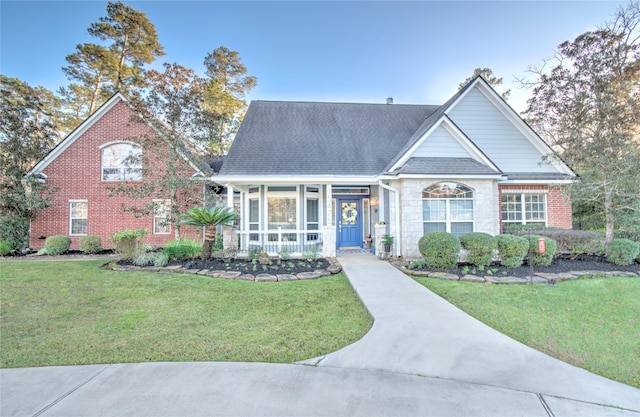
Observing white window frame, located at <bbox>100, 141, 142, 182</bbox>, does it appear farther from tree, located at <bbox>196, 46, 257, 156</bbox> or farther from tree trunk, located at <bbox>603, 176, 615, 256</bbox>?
tree trunk, located at <bbox>603, 176, 615, 256</bbox>

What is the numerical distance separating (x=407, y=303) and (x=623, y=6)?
12.1 metres

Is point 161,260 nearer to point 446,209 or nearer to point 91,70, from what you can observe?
point 446,209

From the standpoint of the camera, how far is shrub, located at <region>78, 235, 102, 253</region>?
12.1 metres

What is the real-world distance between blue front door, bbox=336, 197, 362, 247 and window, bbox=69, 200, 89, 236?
12.1m

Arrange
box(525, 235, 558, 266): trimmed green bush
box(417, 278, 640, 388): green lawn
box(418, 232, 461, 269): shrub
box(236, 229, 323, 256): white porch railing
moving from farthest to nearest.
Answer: box(236, 229, 323, 256): white porch railing < box(525, 235, 558, 266): trimmed green bush < box(418, 232, 461, 269): shrub < box(417, 278, 640, 388): green lawn

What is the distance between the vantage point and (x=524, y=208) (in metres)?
12.0

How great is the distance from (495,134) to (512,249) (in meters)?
6.45

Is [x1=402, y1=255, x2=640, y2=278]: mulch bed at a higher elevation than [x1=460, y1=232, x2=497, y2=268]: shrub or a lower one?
lower

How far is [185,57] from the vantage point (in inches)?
610

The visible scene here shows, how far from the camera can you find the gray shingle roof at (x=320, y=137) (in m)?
11.1

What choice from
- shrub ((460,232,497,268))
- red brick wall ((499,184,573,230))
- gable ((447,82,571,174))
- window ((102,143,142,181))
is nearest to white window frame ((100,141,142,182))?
window ((102,143,142,181))

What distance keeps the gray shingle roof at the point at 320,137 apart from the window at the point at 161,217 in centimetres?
438

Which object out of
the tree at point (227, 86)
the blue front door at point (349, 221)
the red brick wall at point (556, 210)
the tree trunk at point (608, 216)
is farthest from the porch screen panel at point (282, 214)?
the tree trunk at point (608, 216)

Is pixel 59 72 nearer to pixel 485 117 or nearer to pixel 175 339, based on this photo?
pixel 175 339
